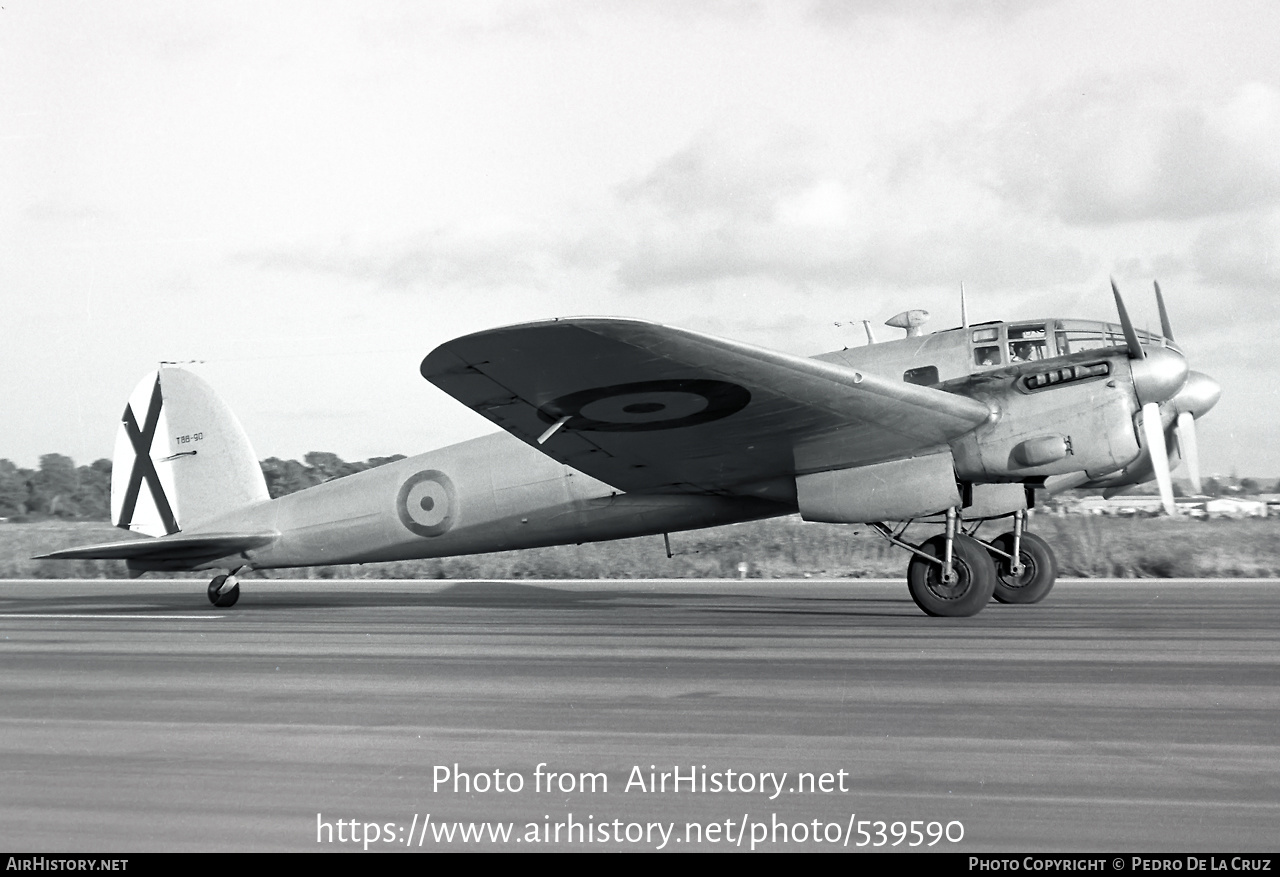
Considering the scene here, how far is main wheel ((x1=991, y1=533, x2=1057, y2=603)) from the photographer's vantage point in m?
13.2

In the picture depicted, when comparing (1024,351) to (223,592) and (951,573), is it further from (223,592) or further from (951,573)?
(223,592)

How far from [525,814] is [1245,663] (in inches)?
237

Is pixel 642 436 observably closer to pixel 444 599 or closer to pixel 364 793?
pixel 444 599

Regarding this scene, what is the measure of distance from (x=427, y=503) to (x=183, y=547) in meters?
3.14

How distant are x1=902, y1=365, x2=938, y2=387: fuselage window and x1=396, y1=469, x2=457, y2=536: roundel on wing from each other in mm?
5551

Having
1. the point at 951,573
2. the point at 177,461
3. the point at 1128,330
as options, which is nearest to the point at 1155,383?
the point at 1128,330

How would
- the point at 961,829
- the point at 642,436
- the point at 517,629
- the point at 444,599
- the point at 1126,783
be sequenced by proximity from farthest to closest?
the point at 444,599
the point at 642,436
the point at 517,629
the point at 1126,783
the point at 961,829

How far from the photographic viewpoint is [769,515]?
547 inches

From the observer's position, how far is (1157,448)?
11453mm

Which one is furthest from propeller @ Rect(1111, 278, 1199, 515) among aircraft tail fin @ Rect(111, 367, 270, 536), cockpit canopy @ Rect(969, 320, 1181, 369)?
aircraft tail fin @ Rect(111, 367, 270, 536)

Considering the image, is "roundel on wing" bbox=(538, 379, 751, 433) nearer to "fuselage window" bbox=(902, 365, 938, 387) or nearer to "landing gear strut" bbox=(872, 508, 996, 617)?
"fuselage window" bbox=(902, 365, 938, 387)

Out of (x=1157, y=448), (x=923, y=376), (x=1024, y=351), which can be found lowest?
(x=1157, y=448)

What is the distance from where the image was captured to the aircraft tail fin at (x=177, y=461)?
1501cm
